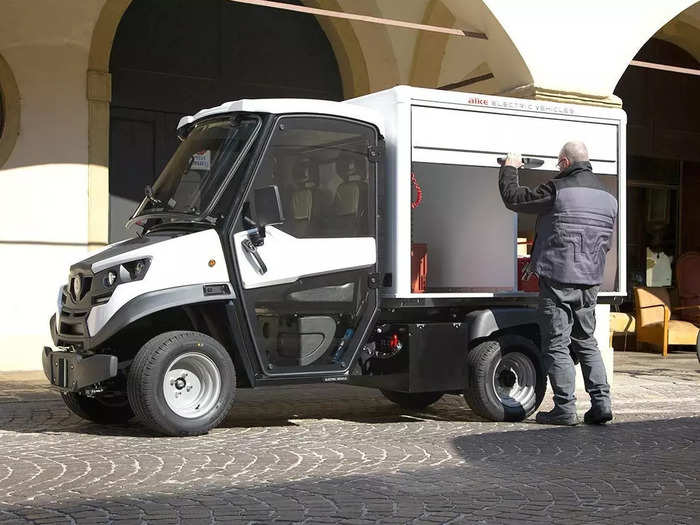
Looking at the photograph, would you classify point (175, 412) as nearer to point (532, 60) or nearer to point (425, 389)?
point (425, 389)

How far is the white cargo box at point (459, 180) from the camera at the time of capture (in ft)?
28.3

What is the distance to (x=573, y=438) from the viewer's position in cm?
792

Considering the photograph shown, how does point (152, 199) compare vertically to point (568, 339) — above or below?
above

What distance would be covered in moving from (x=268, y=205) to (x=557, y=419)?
8.54 feet

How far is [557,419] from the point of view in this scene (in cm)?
864

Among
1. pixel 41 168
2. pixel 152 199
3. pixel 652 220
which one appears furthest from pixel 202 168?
pixel 652 220

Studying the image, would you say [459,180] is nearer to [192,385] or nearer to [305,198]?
[305,198]

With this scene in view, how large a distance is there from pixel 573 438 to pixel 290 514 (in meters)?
3.14

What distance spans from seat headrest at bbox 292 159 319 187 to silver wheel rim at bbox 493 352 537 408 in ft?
6.46

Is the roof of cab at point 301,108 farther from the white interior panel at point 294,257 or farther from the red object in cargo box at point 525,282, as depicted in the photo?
the red object in cargo box at point 525,282

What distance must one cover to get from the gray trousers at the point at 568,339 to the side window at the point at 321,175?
4.48 feet

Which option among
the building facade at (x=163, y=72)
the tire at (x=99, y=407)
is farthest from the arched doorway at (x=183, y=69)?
the tire at (x=99, y=407)

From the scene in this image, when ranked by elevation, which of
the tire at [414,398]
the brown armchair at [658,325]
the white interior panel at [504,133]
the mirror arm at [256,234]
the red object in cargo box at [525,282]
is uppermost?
the white interior panel at [504,133]

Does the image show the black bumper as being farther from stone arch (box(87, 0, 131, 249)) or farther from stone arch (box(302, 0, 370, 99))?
stone arch (box(302, 0, 370, 99))
